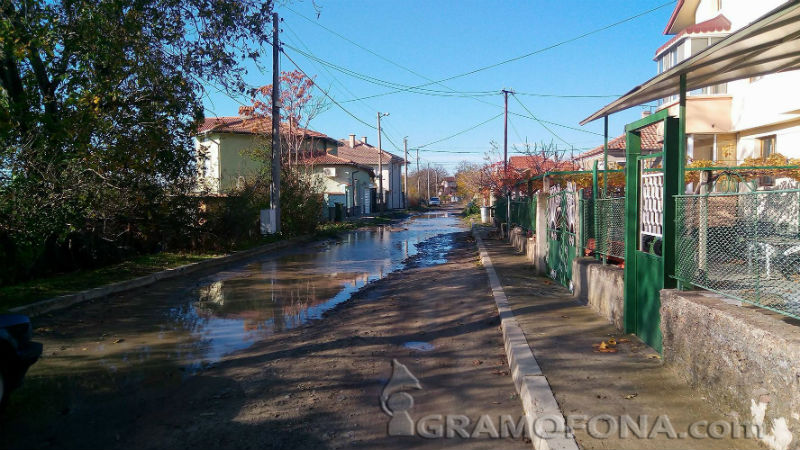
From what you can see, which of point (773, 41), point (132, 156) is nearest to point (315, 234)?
point (132, 156)

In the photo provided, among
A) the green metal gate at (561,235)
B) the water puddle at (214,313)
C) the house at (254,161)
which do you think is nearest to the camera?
the water puddle at (214,313)

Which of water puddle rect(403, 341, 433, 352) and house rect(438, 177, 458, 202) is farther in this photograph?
house rect(438, 177, 458, 202)

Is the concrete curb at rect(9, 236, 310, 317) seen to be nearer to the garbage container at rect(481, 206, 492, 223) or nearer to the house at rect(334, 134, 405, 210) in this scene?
the garbage container at rect(481, 206, 492, 223)

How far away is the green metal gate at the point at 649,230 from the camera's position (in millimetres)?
5762

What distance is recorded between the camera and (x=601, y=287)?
313 inches

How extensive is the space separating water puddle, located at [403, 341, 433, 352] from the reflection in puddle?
2011 millimetres

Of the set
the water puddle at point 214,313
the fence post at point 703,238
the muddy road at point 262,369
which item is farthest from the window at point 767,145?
the fence post at point 703,238

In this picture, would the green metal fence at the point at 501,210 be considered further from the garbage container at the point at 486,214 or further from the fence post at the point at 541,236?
the fence post at the point at 541,236

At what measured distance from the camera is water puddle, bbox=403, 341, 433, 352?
7098 millimetres

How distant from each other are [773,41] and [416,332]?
17.1 feet

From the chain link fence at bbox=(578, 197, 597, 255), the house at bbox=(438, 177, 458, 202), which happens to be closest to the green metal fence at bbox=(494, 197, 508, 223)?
the chain link fence at bbox=(578, 197, 597, 255)

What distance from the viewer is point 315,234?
26.4m

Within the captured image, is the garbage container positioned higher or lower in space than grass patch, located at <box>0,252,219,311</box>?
higher

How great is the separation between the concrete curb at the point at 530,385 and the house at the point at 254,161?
1109 centimetres
